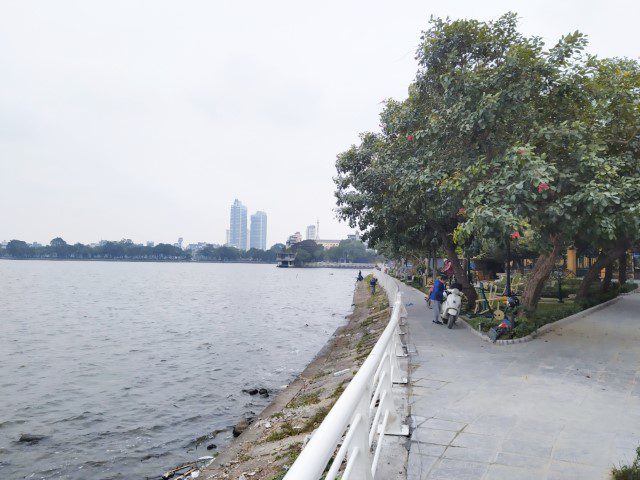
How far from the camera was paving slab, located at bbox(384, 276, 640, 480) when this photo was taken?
4512 millimetres

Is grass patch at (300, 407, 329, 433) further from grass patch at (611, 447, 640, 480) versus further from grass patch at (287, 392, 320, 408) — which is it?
grass patch at (611, 447, 640, 480)

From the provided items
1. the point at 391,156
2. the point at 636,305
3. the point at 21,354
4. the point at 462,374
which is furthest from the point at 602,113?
the point at 21,354

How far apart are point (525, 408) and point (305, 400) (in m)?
5.99

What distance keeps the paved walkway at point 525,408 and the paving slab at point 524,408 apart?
1 cm

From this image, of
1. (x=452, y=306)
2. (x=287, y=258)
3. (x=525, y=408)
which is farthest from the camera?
(x=287, y=258)

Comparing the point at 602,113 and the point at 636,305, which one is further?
the point at 636,305

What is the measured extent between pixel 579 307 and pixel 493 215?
9843 mm

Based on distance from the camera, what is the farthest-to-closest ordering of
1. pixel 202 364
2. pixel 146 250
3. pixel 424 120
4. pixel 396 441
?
pixel 146 250 < pixel 202 364 < pixel 424 120 < pixel 396 441

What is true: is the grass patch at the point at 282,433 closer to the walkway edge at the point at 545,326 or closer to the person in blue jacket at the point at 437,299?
the walkway edge at the point at 545,326

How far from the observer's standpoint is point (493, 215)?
27.7 ft

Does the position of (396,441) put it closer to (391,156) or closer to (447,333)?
A: (447,333)

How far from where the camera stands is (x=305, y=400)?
1105 centimetres

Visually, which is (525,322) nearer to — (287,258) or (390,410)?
(390,410)

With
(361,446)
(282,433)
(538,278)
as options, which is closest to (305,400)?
(282,433)
